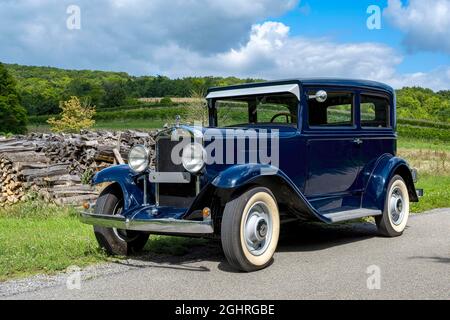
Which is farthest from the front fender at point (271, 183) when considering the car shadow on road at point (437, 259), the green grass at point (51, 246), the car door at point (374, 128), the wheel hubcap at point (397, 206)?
the wheel hubcap at point (397, 206)

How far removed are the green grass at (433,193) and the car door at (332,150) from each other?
11.1 feet

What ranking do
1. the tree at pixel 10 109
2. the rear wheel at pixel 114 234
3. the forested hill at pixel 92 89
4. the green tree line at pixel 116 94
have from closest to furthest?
the rear wheel at pixel 114 234, the forested hill at pixel 92 89, the green tree line at pixel 116 94, the tree at pixel 10 109

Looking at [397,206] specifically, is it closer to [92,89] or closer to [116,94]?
[92,89]

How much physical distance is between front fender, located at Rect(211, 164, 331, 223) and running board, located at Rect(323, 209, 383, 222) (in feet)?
0.48

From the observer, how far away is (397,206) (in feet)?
25.8

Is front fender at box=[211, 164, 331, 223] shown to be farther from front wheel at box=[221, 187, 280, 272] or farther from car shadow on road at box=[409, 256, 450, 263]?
car shadow on road at box=[409, 256, 450, 263]

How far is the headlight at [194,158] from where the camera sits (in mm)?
5797

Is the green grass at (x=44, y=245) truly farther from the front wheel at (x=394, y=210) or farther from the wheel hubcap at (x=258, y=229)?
the front wheel at (x=394, y=210)

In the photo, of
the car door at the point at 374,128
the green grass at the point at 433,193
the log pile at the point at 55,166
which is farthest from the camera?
the log pile at the point at 55,166

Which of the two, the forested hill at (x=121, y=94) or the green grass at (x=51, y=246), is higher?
the forested hill at (x=121, y=94)

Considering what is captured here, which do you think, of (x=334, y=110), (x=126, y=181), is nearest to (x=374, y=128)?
(x=334, y=110)

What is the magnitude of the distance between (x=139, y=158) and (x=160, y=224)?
4.06ft
